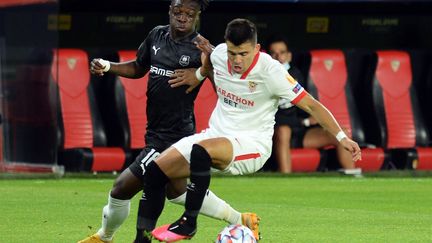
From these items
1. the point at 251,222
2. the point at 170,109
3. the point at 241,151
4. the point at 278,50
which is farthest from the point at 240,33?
the point at 278,50

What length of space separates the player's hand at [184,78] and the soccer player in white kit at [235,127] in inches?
15.6

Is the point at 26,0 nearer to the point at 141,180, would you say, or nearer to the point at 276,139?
the point at 276,139

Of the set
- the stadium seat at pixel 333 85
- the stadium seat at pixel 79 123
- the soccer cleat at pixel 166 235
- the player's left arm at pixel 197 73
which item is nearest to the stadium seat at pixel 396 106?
the stadium seat at pixel 333 85

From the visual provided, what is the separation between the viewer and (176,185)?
10594 mm

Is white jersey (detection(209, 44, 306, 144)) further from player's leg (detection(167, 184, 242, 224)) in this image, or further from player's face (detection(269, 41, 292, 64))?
player's face (detection(269, 41, 292, 64))

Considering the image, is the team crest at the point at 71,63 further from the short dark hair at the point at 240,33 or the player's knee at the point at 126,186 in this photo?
the short dark hair at the point at 240,33

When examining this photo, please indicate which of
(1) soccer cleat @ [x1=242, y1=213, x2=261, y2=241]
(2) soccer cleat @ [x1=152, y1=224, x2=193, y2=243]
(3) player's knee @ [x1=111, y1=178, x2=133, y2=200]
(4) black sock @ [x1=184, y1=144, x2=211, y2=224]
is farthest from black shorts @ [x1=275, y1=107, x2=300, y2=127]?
(2) soccer cleat @ [x1=152, y1=224, x2=193, y2=243]

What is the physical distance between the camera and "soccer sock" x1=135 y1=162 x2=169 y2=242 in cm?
995

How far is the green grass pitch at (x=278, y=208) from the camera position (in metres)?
11.8

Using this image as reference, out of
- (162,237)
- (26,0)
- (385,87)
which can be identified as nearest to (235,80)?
(162,237)

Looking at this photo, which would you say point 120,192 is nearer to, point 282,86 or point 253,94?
point 253,94

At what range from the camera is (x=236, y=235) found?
9.98 metres

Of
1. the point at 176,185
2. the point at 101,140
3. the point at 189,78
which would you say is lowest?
the point at 101,140

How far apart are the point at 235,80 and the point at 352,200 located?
225 inches
